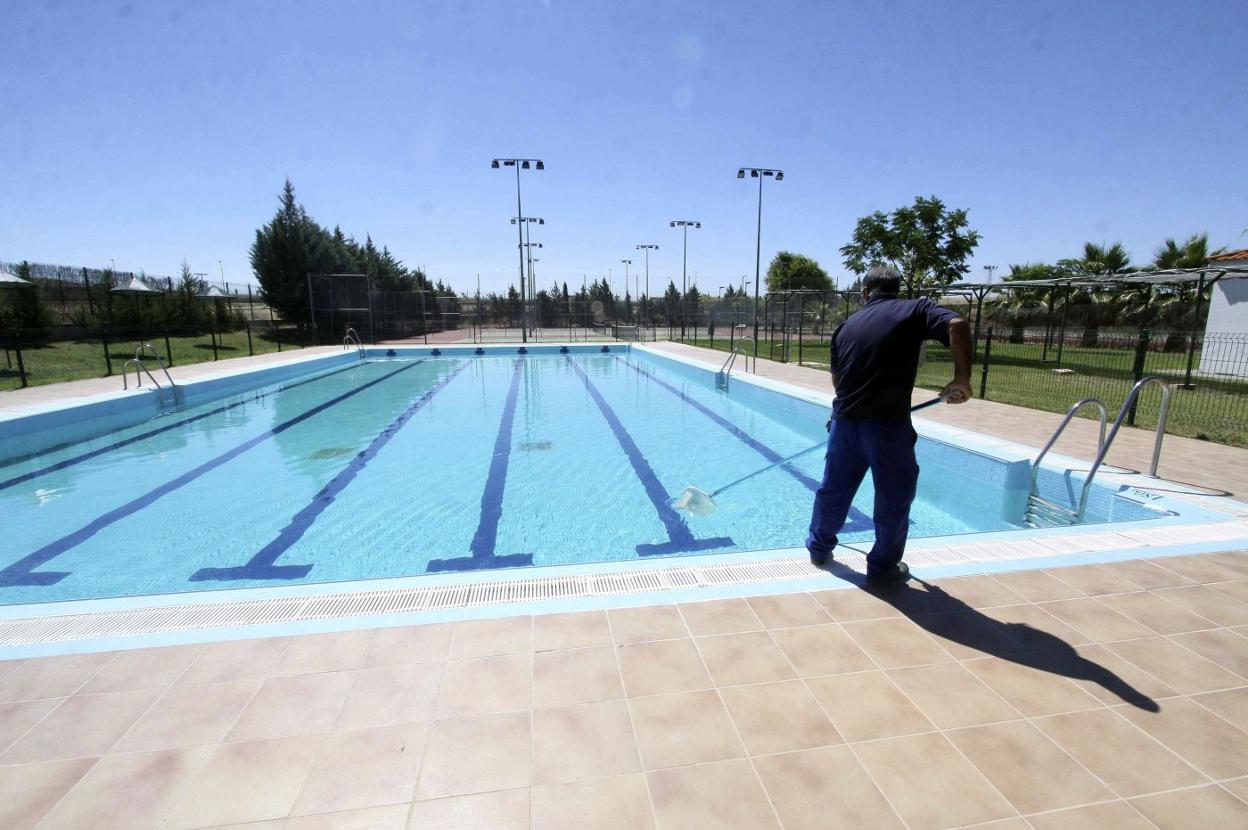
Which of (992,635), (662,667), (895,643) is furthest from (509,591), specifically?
(992,635)

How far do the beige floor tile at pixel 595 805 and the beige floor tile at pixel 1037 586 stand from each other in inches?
81.8

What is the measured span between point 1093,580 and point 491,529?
3903 mm

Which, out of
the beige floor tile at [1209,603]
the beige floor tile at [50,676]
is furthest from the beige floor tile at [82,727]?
the beige floor tile at [1209,603]

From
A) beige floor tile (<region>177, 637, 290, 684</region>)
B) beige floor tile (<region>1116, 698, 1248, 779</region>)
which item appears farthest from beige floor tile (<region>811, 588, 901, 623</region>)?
beige floor tile (<region>177, 637, 290, 684</region>)

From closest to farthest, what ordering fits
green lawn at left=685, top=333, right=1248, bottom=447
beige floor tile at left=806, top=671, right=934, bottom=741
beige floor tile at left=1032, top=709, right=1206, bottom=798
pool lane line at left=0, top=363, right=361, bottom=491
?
beige floor tile at left=1032, top=709, right=1206, bottom=798, beige floor tile at left=806, top=671, right=934, bottom=741, pool lane line at left=0, top=363, right=361, bottom=491, green lawn at left=685, top=333, right=1248, bottom=447

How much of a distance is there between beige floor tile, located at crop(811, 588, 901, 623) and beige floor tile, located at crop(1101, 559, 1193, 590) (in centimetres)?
130

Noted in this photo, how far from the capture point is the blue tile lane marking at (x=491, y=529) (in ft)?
13.3

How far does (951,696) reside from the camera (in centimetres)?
192

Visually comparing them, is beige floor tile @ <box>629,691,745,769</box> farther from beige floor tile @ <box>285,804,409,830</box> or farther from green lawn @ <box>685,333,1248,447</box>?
green lawn @ <box>685,333,1248,447</box>

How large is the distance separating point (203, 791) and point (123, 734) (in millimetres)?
463

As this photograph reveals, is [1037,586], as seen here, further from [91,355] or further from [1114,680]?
[91,355]

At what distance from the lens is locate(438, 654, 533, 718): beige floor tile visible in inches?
73.4

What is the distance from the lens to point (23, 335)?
51.2 feet

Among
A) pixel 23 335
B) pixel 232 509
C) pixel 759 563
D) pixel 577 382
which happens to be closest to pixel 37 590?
pixel 232 509
